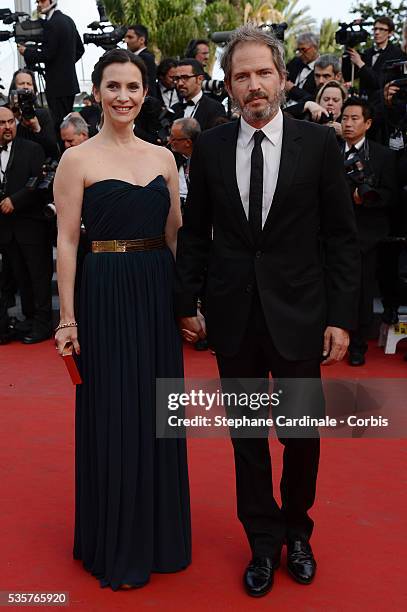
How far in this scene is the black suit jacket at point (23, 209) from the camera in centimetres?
651

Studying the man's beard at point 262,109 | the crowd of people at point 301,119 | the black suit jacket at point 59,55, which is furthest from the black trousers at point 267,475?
the black suit jacket at point 59,55

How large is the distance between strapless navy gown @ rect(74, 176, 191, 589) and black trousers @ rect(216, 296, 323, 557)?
25 cm

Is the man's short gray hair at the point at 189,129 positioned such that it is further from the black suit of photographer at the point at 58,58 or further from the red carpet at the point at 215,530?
the black suit of photographer at the point at 58,58

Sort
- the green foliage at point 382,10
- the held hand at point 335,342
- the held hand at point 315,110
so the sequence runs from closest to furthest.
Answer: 1. the held hand at point 335,342
2. the held hand at point 315,110
3. the green foliage at point 382,10

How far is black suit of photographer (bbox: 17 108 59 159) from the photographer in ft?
23.5

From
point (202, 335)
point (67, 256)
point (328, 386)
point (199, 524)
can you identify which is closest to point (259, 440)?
point (202, 335)

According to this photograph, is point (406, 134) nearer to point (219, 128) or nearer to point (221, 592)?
point (219, 128)

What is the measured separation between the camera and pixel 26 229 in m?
6.53

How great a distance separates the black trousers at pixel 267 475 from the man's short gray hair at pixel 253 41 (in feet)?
2.73

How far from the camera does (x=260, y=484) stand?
2.84 m

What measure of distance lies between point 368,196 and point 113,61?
3.16 metres

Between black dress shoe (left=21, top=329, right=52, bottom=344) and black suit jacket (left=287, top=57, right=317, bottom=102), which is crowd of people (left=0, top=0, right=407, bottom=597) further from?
black suit jacket (left=287, top=57, right=317, bottom=102)

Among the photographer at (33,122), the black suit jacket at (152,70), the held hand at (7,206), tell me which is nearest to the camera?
the held hand at (7,206)

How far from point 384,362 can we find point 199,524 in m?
2.82
